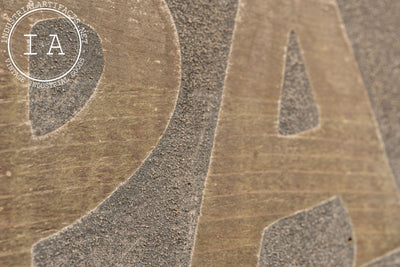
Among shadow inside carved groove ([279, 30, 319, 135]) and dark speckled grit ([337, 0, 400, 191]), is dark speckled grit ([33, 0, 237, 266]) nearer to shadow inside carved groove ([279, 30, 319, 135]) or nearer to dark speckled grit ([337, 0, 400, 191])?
shadow inside carved groove ([279, 30, 319, 135])

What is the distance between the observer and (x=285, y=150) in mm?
3062

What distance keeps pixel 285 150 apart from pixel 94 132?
2.22 meters

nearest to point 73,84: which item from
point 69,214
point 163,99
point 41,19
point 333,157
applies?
point 41,19

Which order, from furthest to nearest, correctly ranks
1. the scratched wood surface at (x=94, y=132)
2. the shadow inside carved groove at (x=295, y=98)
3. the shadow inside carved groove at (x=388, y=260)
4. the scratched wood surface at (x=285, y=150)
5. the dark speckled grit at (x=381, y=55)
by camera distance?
the dark speckled grit at (x=381, y=55) → the shadow inside carved groove at (x=388, y=260) → the shadow inside carved groove at (x=295, y=98) → the scratched wood surface at (x=285, y=150) → the scratched wood surface at (x=94, y=132)

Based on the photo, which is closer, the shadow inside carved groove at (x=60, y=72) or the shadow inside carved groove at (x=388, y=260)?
the shadow inside carved groove at (x=60, y=72)

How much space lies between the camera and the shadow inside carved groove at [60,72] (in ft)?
8.41

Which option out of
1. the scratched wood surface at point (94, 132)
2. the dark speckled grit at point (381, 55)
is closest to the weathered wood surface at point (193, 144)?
the scratched wood surface at point (94, 132)

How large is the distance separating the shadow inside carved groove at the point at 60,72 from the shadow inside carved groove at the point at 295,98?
2179 mm

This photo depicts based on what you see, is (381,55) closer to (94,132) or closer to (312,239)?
(312,239)

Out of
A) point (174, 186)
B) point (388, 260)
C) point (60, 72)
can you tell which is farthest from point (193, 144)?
point (388, 260)

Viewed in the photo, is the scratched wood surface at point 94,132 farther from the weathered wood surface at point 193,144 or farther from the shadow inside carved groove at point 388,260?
the shadow inside carved groove at point 388,260

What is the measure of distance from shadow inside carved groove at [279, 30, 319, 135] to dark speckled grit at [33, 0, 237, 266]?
0.81 metres

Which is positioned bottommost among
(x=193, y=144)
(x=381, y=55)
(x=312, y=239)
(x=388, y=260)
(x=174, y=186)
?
(x=388, y=260)

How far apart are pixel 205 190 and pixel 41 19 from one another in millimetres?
2502
